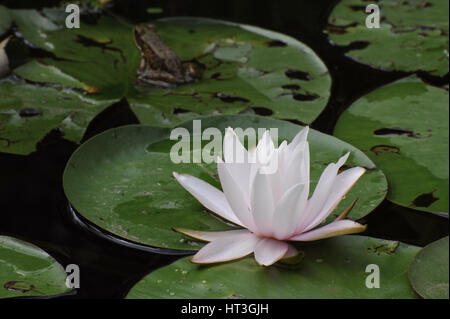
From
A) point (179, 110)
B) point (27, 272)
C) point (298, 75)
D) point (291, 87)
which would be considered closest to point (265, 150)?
point (27, 272)

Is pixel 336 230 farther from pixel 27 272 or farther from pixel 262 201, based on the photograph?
pixel 27 272

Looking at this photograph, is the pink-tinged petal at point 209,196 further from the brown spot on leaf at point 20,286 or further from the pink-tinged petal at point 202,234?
the brown spot on leaf at point 20,286

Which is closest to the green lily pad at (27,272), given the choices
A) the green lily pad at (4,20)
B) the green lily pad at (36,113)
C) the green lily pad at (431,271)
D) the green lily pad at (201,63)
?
the green lily pad at (36,113)

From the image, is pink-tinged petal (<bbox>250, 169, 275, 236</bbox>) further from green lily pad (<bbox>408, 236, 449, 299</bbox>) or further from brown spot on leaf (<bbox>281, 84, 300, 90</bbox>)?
brown spot on leaf (<bbox>281, 84, 300, 90</bbox>)

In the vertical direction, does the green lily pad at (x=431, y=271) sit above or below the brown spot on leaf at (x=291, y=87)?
below

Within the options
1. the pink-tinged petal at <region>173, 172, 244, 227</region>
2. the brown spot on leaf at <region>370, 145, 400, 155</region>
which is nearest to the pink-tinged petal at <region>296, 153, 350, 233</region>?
the pink-tinged petal at <region>173, 172, 244, 227</region>

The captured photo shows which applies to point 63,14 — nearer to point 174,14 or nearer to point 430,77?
point 174,14

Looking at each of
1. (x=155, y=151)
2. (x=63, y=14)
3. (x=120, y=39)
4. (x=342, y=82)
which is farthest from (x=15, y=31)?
(x=342, y=82)
